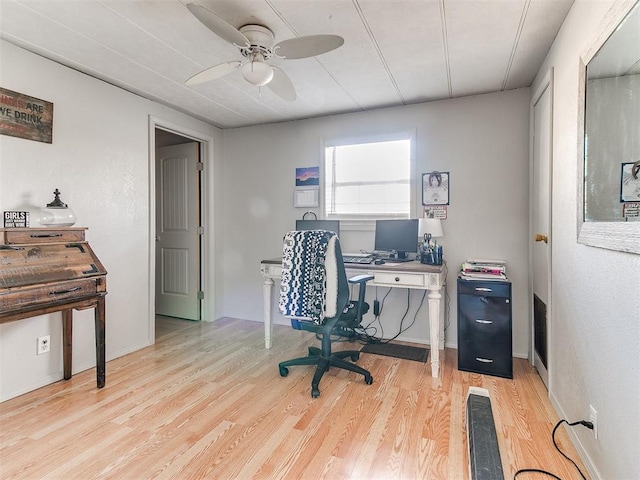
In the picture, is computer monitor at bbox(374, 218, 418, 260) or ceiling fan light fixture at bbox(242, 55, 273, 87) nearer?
ceiling fan light fixture at bbox(242, 55, 273, 87)

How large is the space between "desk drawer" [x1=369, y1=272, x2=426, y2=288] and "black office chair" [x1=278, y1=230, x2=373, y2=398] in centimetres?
26

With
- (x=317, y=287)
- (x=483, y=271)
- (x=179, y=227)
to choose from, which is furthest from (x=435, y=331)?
(x=179, y=227)

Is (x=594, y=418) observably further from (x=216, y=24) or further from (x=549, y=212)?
(x=216, y=24)

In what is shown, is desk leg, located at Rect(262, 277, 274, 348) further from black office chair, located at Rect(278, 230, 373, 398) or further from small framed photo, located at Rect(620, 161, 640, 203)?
small framed photo, located at Rect(620, 161, 640, 203)

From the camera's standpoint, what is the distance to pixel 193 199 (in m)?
3.90

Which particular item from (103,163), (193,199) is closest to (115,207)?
(103,163)

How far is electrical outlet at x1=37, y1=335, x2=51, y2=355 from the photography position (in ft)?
7.54

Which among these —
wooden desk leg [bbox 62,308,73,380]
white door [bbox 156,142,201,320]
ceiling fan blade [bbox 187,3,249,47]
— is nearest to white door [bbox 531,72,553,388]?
ceiling fan blade [bbox 187,3,249,47]

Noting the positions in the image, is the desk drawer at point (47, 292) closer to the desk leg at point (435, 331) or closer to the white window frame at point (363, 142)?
the white window frame at point (363, 142)

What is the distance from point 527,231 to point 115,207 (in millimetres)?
3492

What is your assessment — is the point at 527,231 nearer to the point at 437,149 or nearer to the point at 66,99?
the point at 437,149

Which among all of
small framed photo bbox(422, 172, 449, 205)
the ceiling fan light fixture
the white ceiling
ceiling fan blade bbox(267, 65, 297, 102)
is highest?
the white ceiling

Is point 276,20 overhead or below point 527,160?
overhead

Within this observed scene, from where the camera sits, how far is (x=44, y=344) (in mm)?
2326
